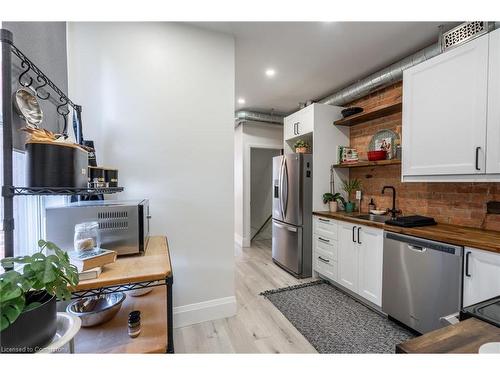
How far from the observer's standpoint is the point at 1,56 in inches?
34.8

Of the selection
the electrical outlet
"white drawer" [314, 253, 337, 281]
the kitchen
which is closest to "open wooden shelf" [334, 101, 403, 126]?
the kitchen

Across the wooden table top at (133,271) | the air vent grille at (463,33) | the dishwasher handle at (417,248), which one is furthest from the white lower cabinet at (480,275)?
the wooden table top at (133,271)

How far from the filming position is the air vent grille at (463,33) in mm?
1684

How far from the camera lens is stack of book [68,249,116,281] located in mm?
958

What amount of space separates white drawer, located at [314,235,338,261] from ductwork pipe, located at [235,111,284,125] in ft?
8.41

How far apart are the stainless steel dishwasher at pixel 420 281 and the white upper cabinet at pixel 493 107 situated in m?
0.67

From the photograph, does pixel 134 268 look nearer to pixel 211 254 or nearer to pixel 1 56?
pixel 1 56

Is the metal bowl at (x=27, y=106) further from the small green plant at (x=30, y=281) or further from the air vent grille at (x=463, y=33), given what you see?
the air vent grille at (x=463, y=33)

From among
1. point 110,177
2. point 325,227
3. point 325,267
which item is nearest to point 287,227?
point 325,227

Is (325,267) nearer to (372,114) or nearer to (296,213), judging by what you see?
(296,213)

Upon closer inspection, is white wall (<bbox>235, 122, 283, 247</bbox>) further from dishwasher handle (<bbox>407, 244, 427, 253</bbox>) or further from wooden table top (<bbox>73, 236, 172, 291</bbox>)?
wooden table top (<bbox>73, 236, 172, 291</bbox>)


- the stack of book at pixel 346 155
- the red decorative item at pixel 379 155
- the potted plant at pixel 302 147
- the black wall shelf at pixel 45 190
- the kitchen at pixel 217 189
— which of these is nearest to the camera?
the black wall shelf at pixel 45 190
